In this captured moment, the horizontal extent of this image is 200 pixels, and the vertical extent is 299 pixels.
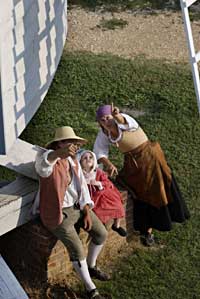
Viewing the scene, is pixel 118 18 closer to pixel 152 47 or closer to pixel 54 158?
pixel 152 47

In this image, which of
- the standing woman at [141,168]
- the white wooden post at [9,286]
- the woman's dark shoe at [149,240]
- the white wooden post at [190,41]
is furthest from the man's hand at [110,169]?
the white wooden post at [9,286]

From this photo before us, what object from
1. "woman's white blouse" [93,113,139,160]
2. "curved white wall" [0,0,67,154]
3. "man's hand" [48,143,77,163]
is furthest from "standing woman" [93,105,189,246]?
"curved white wall" [0,0,67,154]

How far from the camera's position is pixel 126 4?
11672 mm

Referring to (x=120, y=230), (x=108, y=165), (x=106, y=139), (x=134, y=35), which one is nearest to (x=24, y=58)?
(x=106, y=139)

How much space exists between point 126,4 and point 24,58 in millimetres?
4213

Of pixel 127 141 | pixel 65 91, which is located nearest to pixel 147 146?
pixel 127 141

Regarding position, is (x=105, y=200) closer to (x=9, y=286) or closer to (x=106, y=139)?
(x=106, y=139)

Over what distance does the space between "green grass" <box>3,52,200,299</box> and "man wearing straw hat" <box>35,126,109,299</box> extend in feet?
1.56

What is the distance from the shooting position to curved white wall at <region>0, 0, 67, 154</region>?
23.5 feet

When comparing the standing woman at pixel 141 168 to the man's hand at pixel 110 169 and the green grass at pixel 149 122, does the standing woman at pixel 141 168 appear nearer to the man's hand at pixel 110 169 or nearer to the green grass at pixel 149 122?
the man's hand at pixel 110 169

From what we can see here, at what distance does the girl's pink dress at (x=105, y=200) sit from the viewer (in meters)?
6.38

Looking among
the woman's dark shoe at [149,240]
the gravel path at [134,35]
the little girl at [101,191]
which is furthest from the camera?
the gravel path at [134,35]

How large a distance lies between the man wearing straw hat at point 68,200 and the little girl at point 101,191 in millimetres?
92

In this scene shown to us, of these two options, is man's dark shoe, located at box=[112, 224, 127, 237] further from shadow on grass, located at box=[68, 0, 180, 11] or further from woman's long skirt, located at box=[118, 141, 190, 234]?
shadow on grass, located at box=[68, 0, 180, 11]
